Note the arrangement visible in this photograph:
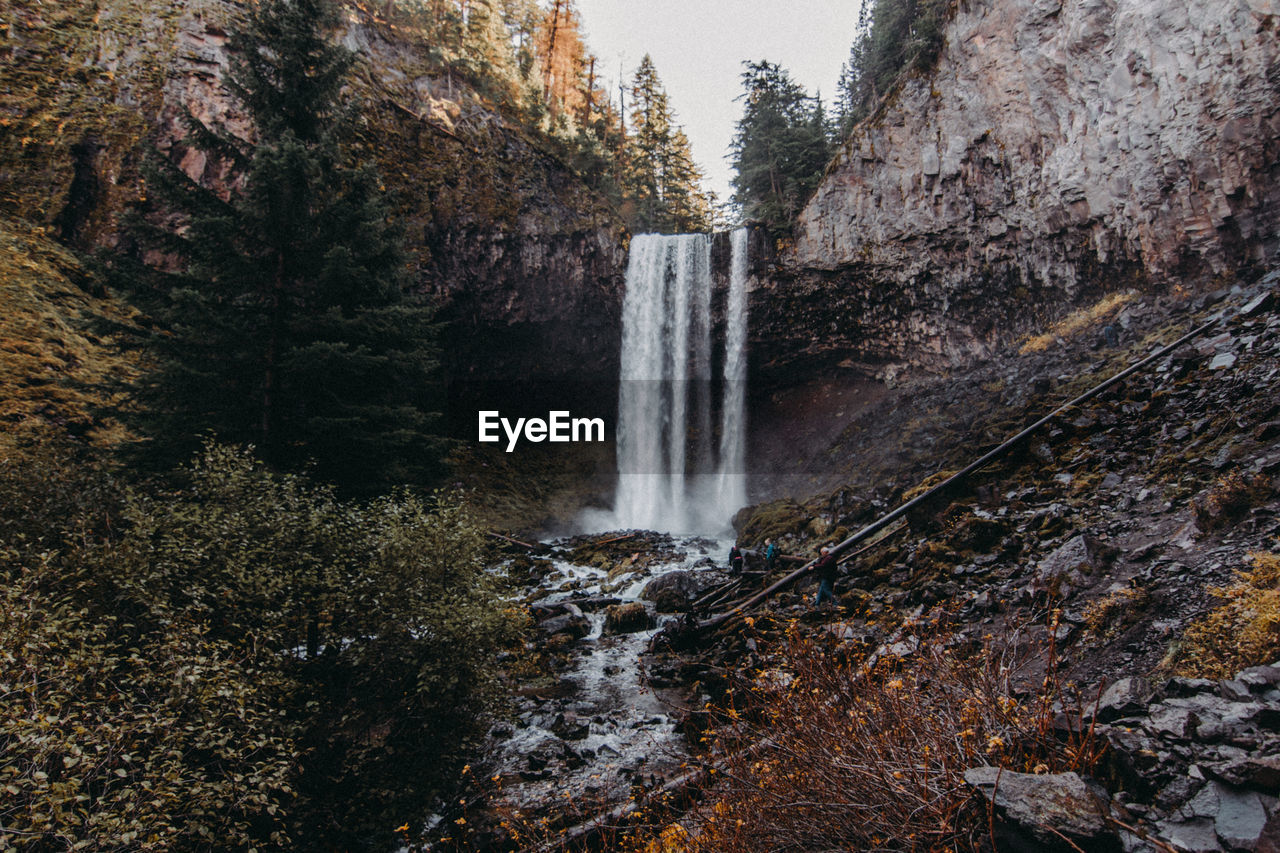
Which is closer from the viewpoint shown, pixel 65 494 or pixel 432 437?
pixel 65 494

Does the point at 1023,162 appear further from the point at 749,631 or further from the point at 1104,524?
the point at 749,631

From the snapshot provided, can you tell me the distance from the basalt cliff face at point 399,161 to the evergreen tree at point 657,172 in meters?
8.94

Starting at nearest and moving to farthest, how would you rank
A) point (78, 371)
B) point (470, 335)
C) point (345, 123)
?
point (345, 123) → point (78, 371) → point (470, 335)

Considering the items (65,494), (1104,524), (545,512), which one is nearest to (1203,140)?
(1104,524)

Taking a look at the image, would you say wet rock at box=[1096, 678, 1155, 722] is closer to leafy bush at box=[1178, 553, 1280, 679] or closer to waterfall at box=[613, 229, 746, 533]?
leafy bush at box=[1178, 553, 1280, 679]

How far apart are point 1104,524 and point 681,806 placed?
22.7ft

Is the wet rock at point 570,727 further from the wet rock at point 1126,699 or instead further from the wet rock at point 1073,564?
the wet rock at point 1073,564

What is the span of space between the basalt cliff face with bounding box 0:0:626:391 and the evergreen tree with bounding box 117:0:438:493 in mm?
2970

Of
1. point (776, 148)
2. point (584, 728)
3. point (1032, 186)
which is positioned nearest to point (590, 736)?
point (584, 728)

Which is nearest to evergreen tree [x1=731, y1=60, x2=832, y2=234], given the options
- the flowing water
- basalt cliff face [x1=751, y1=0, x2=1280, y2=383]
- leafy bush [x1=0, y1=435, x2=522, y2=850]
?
basalt cliff face [x1=751, y1=0, x2=1280, y2=383]

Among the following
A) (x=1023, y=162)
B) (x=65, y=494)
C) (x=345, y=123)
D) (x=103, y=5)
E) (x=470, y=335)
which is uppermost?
(x=103, y=5)

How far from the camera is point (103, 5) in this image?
18516 millimetres

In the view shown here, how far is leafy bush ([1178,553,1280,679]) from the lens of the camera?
3469mm

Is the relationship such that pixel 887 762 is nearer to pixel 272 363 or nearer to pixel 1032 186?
pixel 272 363
